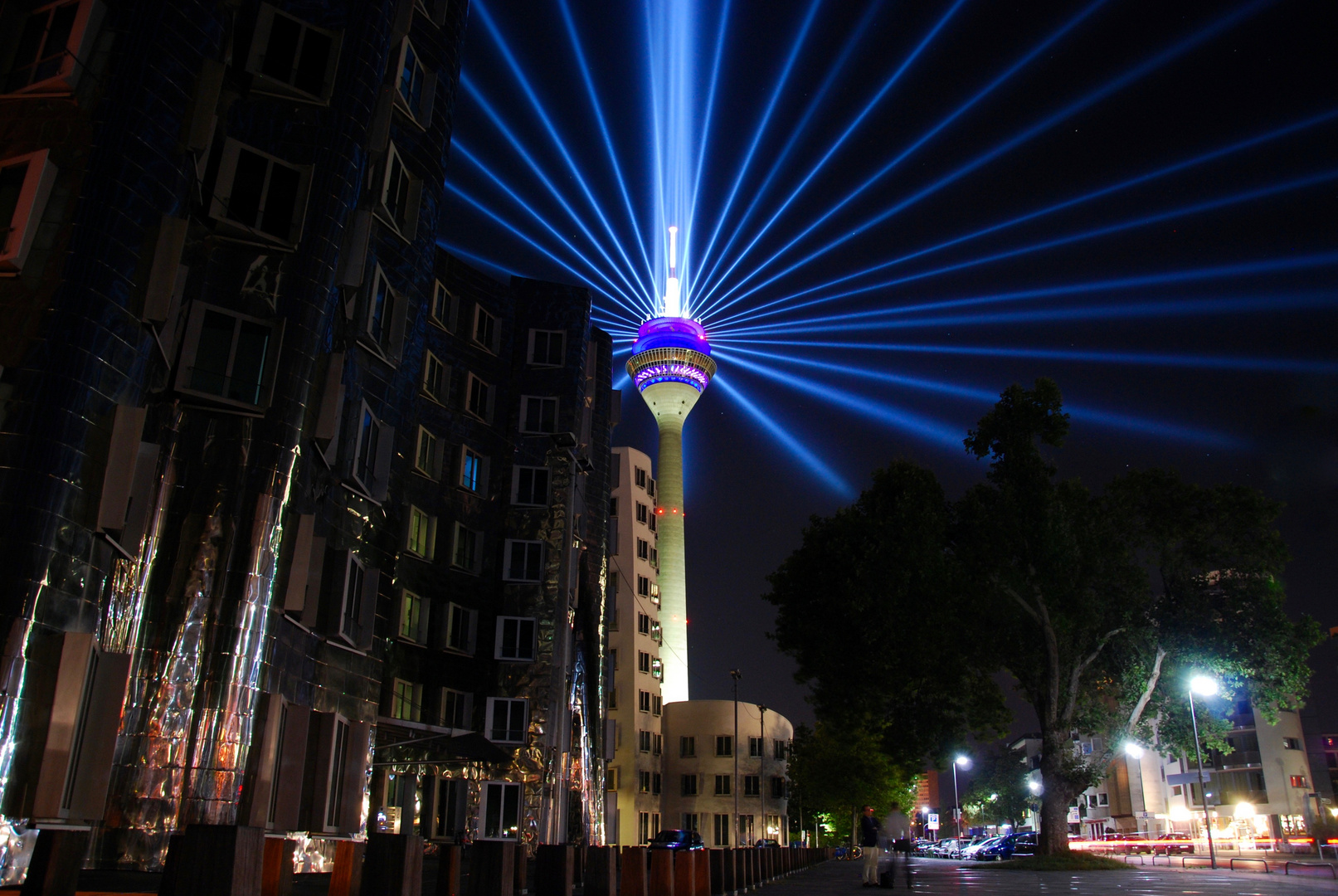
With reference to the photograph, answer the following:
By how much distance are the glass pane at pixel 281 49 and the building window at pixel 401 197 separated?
289 centimetres

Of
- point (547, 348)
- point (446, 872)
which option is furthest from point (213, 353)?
point (547, 348)

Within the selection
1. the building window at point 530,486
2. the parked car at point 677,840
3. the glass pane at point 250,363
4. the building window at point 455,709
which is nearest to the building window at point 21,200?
the glass pane at point 250,363

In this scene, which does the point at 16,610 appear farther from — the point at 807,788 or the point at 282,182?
the point at 807,788

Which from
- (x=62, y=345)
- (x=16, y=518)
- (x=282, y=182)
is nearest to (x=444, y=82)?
(x=282, y=182)

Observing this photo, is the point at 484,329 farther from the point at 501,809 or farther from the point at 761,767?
the point at 761,767

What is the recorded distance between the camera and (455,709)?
27.9m

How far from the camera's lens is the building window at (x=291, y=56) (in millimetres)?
17031

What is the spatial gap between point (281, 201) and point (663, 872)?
516 inches

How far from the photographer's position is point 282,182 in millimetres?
17109

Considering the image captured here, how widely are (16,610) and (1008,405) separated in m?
32.1

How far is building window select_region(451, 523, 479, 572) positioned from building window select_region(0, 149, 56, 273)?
16336 millimetres

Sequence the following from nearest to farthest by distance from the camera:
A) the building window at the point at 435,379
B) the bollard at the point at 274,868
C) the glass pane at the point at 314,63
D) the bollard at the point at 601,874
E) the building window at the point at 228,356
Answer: the bollard at the point at 274,868
the bollard at the point at 601,874
the building window at the point at 228,356
the glass pane at the point at 314,63
the building window at the point at 435,379

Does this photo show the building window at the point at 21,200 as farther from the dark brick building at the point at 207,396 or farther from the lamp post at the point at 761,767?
the lamp post at the point at 761,767

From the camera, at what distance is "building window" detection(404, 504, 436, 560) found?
2692 centimetres
